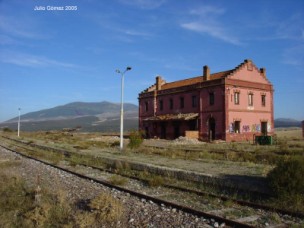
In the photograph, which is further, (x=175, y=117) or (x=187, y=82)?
(x=187, y=82)

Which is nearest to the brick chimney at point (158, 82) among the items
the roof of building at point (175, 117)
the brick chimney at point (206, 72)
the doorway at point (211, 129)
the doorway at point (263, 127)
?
the roof of building at point (175, 117)

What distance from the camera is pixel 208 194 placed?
10.5 m

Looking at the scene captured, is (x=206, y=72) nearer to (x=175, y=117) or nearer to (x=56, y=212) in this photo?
(x=175, y=117)

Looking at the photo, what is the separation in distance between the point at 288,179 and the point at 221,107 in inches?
1270

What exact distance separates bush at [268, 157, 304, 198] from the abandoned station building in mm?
30850

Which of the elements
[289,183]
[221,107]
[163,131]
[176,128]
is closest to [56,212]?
[289,183]

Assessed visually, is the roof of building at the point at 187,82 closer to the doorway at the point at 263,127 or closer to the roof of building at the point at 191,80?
the roof of building at the point at 191,80

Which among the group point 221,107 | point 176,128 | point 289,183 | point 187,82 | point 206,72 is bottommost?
point 289,183

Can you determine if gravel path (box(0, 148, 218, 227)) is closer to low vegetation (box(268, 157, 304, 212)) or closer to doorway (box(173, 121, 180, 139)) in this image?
low vegetation (box(268, 157, 304, 212))

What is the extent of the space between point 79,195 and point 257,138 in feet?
90.6

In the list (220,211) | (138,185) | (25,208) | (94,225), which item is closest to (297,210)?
(220,211)

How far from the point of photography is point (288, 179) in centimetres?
959

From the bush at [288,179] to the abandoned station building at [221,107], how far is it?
30.9 metres

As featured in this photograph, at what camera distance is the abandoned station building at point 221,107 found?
41494mm
